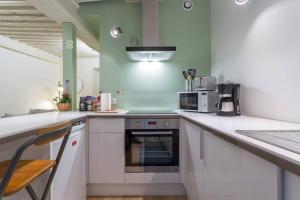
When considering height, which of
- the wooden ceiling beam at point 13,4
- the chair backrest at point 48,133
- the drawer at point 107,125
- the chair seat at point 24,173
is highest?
the wooden ceiling beam at point 13,4

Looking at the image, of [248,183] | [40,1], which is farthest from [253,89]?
[40,1]

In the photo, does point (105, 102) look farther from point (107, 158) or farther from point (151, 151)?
Result: point (151, 151)

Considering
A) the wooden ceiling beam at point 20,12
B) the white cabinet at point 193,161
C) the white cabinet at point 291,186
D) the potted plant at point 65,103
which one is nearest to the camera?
the white cabinet at point 291,186

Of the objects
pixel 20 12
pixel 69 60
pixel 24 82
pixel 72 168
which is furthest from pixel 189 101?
pixel 24 82

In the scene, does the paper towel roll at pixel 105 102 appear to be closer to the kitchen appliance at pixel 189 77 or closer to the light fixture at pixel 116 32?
the light fixture at pixel 116 32

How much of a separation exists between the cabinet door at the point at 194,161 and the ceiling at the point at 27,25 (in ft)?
8.72

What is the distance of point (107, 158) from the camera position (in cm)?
250

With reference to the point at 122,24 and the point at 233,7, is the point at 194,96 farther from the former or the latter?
the point at 122,24

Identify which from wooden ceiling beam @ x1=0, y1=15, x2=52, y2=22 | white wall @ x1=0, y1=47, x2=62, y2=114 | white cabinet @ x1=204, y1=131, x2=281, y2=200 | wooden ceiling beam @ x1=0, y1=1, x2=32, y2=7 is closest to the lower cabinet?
white cabinet @ x1=204, y1=131, x2=281, y2=200

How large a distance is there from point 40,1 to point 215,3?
209 centimetres

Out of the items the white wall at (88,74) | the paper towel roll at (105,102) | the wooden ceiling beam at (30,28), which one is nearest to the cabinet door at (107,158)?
the paper towel roll at (105,102)

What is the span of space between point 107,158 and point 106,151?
3.0 inches

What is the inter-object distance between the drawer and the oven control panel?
7 cm

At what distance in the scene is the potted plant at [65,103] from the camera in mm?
2998
